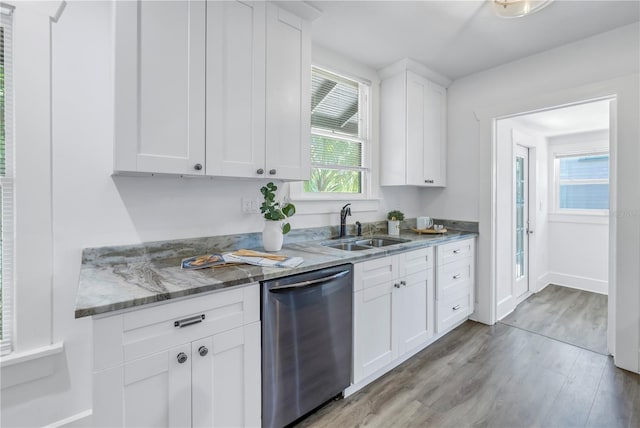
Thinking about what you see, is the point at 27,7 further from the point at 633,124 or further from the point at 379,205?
the point at 633,124

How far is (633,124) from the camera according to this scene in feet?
7.36

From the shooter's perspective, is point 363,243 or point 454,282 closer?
point 363,243

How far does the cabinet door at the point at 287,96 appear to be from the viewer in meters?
1.88

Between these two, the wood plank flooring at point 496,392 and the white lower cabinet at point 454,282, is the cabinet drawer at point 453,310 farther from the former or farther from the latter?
the wood plank flooring at point 496,392

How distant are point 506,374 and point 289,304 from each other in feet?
6.01

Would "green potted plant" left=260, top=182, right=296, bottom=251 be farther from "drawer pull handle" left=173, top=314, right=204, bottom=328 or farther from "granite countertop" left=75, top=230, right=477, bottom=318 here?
"drawer pull handle" left=173, top=314, right=204, bottom=328

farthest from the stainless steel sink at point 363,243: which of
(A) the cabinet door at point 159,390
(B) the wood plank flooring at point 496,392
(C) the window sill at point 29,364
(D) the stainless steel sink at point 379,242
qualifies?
(C) the window sill at point 29,364

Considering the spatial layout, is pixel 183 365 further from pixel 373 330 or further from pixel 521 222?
pixel 521 222

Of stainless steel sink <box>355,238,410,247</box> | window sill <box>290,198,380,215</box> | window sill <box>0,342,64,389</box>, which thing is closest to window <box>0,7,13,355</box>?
window sill <box>0,342,64,389</box>

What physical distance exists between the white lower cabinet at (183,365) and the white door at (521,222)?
346 cm

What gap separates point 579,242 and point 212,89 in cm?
512

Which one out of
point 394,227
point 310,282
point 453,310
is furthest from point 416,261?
point 310,282

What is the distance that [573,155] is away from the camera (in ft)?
14.1

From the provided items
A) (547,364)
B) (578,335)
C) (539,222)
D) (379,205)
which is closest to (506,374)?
(547,364)
